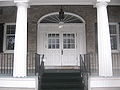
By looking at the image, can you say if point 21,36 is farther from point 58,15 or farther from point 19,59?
point 58,15

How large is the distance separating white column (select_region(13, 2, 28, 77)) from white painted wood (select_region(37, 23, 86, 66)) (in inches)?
149

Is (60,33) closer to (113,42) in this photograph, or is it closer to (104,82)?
(113,42)

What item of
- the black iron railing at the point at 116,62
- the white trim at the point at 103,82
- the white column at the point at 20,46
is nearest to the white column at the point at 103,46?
the white trim at the point at 103,82

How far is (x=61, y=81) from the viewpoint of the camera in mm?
10008

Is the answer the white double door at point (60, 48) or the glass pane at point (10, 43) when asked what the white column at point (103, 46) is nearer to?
the white double door at point (60, 48)

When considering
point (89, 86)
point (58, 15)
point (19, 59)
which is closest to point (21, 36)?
point (19, 59)

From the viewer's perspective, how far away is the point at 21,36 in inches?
369

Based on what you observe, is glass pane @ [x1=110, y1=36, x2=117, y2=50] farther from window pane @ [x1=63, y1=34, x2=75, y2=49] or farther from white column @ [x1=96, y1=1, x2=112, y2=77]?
white column @ [x1=96, y1=1, x2=112, y2=77]

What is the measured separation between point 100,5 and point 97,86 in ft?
11.3

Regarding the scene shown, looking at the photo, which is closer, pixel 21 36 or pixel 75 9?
pixel 21 36

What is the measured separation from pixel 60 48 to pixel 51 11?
2248 mm

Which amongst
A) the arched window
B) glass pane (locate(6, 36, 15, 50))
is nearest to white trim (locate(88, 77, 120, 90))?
the arched window

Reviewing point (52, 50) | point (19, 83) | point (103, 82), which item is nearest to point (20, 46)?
point (19, 83)

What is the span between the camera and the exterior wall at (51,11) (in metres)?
13.0
